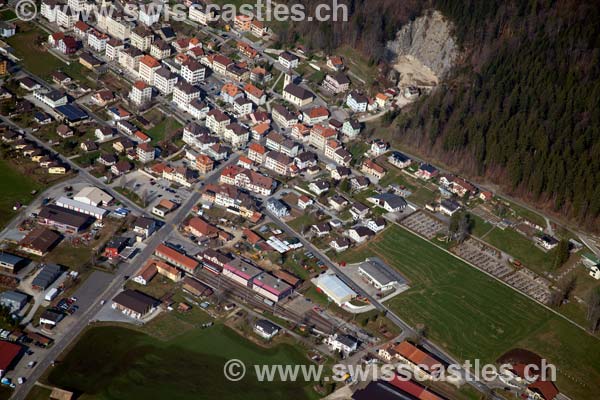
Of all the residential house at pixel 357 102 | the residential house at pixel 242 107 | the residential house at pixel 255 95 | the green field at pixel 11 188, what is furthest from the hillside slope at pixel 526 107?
the green field at pixel 11 188

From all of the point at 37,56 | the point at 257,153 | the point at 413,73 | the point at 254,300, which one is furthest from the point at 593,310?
the point at 37,56

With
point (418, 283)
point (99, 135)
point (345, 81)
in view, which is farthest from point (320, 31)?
point (418, 283)

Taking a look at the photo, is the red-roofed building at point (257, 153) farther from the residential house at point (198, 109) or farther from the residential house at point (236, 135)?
the residential house at point (198, 109)

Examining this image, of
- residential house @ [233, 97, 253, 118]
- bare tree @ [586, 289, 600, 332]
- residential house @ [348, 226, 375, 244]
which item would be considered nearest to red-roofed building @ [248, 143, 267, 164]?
residential house @ [233, 97, 253, 118]

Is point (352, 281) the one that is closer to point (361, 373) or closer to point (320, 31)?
point (361, 373)

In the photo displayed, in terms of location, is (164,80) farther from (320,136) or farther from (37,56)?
(320,136)
